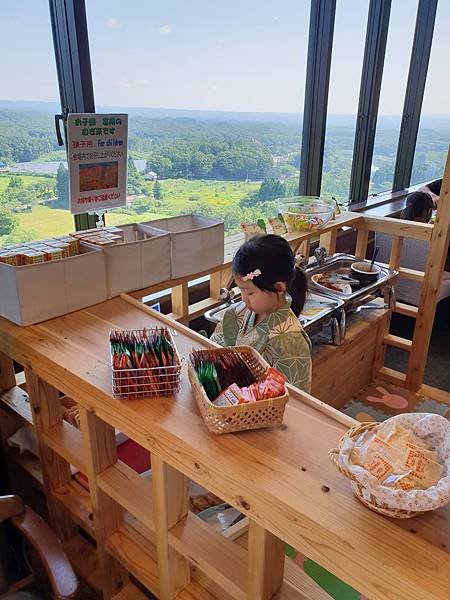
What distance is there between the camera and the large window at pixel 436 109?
15.9 feet

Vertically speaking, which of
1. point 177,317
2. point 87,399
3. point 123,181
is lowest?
point 177,317

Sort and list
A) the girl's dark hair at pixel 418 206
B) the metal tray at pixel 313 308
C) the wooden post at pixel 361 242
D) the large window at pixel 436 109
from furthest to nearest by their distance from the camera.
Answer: the large window at pixel 436 109
the girl's dark hair at pixel 418 206
the wooden post at pixel 361 242
the metal tray at pixel 313 308

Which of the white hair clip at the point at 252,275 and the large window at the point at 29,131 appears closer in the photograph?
the white hair clip at the point at 252,275

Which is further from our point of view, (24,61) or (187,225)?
(187,225)

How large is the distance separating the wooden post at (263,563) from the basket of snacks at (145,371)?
35 centimetres

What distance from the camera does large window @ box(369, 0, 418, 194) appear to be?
425 cm

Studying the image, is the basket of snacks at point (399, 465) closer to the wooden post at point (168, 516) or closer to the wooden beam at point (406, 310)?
the wooden post at point (168, 516)

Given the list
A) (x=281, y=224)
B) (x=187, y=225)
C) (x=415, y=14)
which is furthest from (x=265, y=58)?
(x=415, y=14)

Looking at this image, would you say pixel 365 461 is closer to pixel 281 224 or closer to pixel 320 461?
pixel 320 461

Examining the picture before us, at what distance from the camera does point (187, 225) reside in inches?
79.8

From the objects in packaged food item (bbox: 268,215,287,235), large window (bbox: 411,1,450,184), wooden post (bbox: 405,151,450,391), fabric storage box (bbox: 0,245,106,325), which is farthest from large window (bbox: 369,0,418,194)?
fabric storage box (bbox: 0,245,106,325)

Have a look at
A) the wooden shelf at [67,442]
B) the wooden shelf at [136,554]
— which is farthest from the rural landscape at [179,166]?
the wooden shelf at [136,554]

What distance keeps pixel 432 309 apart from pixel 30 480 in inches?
88.1

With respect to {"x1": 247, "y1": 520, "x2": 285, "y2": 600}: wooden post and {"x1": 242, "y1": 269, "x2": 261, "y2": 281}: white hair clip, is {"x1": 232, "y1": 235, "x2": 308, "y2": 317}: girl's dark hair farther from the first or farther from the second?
{"x1": 247, "y1": 520, "x2": 285, "y2": 600}: wooden post
